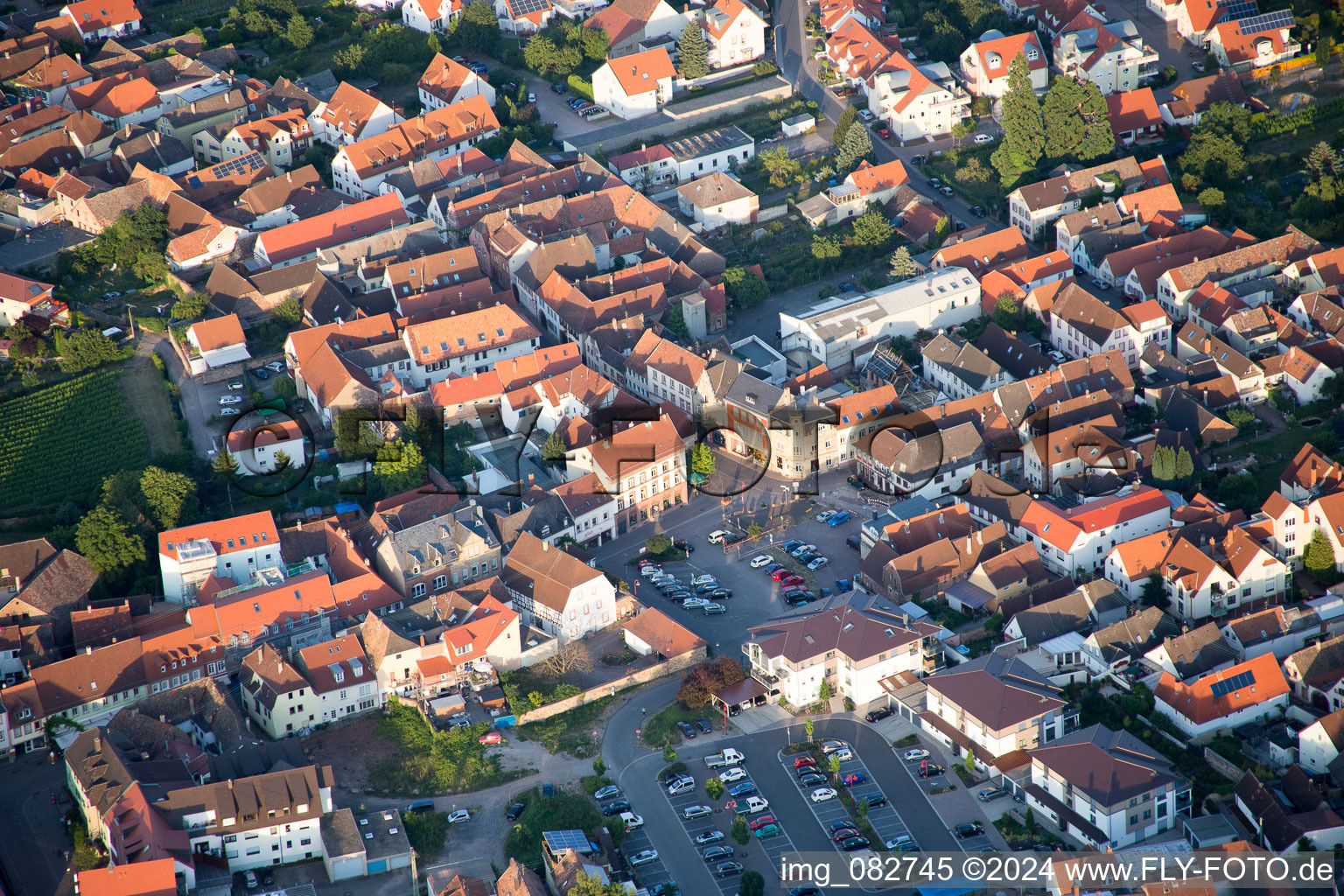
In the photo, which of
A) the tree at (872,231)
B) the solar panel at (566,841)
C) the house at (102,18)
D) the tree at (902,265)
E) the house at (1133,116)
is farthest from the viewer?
the house at (102,18)

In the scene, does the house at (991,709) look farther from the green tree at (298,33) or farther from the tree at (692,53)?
the green tree at (298,33)

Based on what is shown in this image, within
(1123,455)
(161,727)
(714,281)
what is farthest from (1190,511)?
(161,727)

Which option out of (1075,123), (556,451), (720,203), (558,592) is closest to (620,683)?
(558,592)

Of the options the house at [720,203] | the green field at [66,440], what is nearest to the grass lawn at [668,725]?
the green field at [66,440]

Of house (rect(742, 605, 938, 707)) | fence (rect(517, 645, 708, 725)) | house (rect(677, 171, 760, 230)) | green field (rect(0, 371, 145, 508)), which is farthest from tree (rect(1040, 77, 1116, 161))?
green field (rect(0, 371, 145, 508))

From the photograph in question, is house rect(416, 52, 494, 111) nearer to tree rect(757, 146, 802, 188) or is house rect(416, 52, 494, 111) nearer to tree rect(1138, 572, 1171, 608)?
tree rect(757, 146, 802, 188)

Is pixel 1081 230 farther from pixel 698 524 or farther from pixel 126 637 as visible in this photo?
pixel 126 637

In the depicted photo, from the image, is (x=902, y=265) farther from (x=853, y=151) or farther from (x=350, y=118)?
(x=350, y=118)
